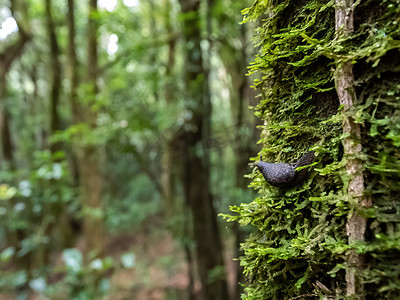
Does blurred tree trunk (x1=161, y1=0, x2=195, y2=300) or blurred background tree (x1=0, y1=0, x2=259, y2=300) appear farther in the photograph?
blurred tree trunk (x1=161, y1=0, x2=195, y2=300)

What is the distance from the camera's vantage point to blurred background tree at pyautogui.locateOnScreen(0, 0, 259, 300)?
4.43m

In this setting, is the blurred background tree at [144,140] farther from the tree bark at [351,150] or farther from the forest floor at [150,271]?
the tree bark at [351,150]

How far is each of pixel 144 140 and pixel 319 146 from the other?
15.9 ft

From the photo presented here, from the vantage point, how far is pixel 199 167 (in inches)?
177

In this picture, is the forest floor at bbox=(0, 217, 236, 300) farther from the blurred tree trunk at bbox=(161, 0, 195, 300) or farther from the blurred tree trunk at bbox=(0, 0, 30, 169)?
the blurred tree trunk at bbox=(0, 0, 30, 169)

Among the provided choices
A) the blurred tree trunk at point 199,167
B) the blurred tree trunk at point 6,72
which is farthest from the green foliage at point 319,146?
the blurred tree trunk at point 6,72

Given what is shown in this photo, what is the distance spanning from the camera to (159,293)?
8.17 meters

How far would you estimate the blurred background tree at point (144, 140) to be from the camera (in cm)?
443

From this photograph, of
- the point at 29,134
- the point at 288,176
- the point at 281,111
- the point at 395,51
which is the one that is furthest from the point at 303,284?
the point at 29,134

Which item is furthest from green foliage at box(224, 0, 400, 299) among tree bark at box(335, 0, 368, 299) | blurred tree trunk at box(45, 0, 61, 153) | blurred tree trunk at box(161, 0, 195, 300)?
blurred tree trunk at box(45, 0, 61, 153)

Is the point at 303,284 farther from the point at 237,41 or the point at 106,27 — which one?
the point at 106,27

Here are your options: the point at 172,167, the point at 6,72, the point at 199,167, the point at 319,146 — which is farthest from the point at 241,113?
the point at 6,72

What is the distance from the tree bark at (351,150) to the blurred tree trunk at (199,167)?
3502 millimetres

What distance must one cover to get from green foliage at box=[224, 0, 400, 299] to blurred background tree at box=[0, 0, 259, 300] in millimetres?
816
